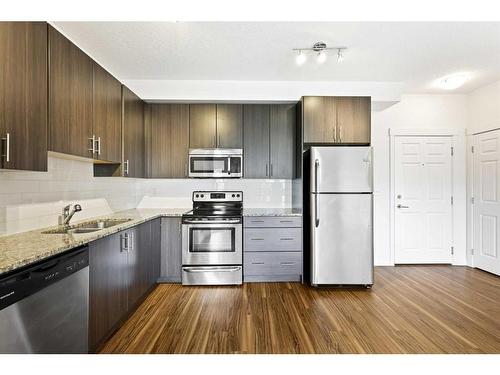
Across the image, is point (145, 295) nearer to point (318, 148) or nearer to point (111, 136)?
point (111, 136)

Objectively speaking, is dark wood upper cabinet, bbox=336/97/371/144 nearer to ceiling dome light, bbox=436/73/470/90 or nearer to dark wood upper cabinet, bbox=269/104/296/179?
dark wood upper cabinet, bbox=269/104/296/179

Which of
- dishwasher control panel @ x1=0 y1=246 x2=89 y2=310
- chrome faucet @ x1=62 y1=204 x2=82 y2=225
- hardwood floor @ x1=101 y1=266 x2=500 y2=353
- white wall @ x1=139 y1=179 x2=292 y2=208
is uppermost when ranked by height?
white wall @ x1=139 y1=179 x2=292 y2=208

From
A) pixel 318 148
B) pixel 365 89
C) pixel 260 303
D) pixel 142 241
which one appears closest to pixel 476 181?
pixel 365 89

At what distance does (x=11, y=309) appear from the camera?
1.22m

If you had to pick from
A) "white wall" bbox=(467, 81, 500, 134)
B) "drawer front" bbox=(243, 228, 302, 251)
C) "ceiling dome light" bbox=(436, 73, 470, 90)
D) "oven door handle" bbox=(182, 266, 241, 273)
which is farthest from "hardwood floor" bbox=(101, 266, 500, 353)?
"ceiling dome light" bbox=(436, 73, 470, 90)

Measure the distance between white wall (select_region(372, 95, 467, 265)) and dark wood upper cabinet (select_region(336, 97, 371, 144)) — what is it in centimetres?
83

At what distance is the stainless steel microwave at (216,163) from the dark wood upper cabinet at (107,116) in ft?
3.32

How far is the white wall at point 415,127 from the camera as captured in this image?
419 centimetres

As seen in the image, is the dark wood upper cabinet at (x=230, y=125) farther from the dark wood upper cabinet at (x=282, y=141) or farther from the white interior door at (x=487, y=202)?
the white interior door at (x=487, y=202)

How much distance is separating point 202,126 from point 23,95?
2.34m

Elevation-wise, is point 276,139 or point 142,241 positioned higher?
point 276,139

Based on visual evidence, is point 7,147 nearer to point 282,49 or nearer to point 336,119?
point 282,49

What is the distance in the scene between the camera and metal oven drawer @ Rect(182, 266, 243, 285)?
3.36m

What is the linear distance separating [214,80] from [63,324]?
3.04m
